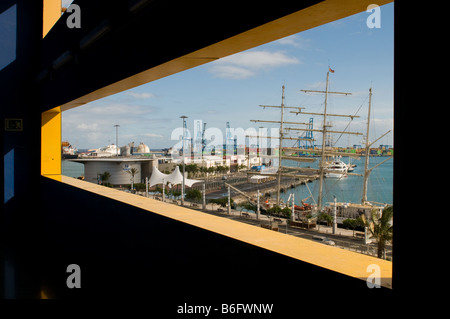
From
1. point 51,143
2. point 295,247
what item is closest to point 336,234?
point 51,143

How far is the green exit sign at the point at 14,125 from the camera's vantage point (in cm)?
435

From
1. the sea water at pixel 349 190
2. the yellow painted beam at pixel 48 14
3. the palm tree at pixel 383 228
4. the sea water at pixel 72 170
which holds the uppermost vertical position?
the yellow painted beam at pixel 48 14

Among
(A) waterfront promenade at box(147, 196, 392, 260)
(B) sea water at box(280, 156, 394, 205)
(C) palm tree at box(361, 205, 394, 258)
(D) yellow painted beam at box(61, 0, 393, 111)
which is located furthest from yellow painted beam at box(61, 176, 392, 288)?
(B) sea water at box(280, 156, 394, 205)

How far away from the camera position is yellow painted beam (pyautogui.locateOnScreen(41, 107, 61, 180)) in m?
4.55

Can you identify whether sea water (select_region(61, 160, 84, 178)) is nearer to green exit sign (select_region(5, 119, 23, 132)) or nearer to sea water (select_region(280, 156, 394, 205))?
sea water (select_region(280, 156, 394, 205))

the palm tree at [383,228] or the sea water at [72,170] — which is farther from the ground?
the palm tree at [383,228]

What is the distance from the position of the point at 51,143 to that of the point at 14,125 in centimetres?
46

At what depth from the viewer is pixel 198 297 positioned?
5.68 ft

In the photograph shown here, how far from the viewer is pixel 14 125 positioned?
4395 millimetres

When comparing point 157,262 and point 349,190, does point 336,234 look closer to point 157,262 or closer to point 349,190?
point 157,262

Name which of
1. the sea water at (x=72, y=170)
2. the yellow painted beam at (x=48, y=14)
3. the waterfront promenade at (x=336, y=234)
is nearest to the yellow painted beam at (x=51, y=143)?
the yellow painted beam at (x=48, y=14)

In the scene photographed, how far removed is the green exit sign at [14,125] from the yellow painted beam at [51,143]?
0.79 ft

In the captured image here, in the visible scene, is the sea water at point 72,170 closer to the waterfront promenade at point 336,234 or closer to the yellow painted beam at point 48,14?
the waterfront promenade at point 336,234
